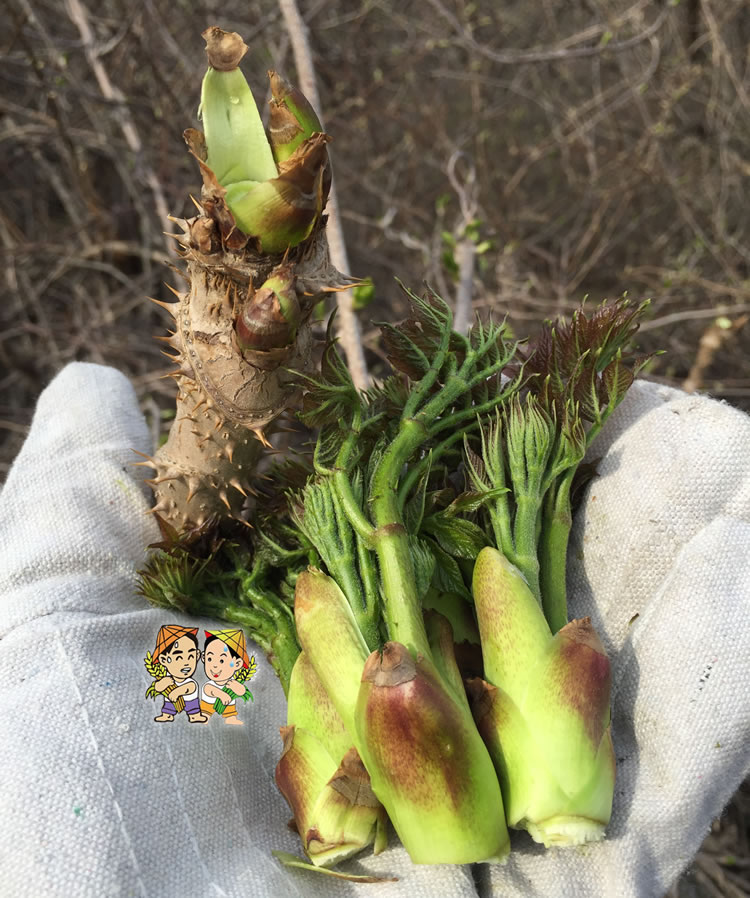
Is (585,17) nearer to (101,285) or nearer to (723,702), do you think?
(101,285)

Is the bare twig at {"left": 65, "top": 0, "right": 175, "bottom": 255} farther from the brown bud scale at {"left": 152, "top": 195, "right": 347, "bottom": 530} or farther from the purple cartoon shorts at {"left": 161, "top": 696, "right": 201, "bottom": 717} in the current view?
the purple cartoon shorts at {"left": 161, "top": 696, "right": 201, "bottom": 717}

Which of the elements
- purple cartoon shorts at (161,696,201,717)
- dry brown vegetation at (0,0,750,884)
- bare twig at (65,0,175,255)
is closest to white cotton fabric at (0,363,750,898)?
purple cartoon shorts at (161,696,201,717)

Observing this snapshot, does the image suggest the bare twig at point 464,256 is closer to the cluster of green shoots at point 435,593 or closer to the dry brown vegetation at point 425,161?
the dry brown vegetation at point 425,161

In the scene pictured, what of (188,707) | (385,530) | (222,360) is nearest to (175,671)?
(188,707)

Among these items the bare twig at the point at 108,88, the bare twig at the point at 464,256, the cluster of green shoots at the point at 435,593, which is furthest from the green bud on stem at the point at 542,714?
the bare twig at the point at 108,88

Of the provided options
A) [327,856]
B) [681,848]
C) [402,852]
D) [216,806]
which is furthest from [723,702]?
[216,806]

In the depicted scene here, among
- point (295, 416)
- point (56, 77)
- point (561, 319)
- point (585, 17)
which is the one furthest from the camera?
point (585, 17)
